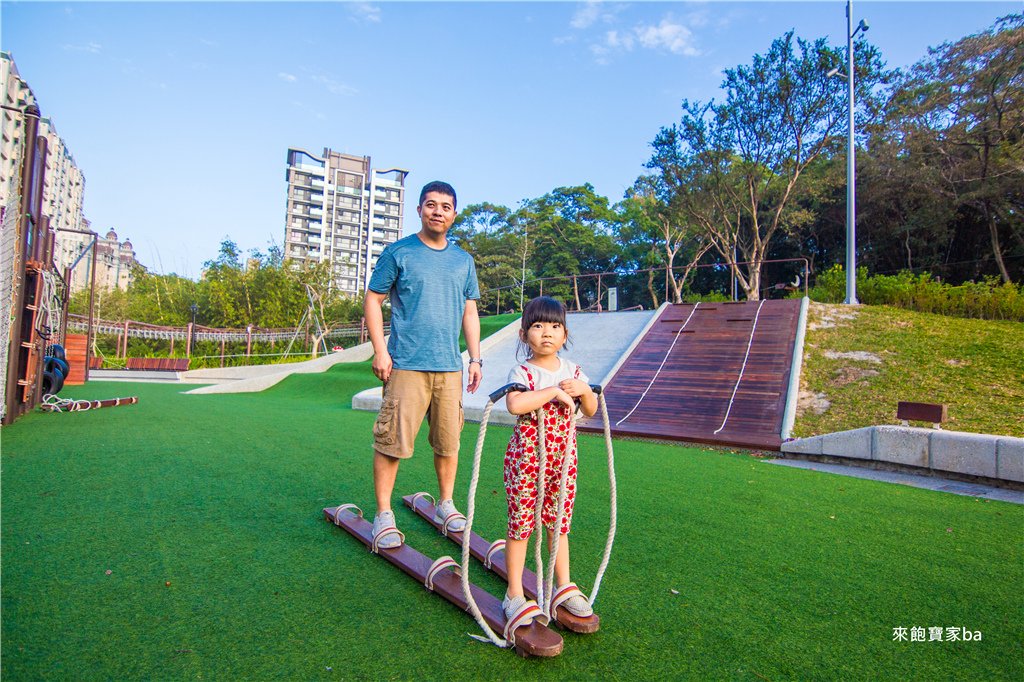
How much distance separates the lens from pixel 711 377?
8.60 m

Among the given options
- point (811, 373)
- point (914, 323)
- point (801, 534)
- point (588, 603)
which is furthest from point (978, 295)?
point (588, 603)

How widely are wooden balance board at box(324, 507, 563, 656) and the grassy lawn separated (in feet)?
17.7

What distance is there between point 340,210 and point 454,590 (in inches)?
2961

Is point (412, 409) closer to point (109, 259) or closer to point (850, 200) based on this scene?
point (850, 200)

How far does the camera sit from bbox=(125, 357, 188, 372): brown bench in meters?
18.8

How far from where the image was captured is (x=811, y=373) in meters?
7.97

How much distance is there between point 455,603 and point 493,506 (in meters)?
1.40

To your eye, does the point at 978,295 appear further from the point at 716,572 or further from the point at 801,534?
the point at 716,572

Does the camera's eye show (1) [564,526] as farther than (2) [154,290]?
No

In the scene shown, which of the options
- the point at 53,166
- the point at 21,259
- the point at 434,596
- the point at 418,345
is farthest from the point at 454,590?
the point at 53,166

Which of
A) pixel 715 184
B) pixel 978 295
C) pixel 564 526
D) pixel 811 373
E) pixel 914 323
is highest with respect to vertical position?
pixel 715 184

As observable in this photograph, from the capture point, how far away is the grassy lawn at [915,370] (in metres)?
6.34

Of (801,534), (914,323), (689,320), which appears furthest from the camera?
(689,320)

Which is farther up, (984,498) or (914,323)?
(914,323)
